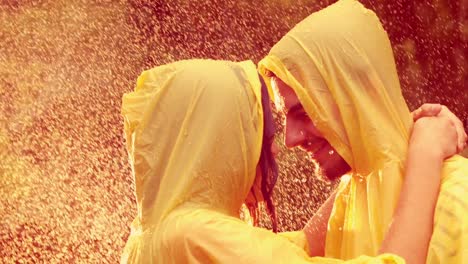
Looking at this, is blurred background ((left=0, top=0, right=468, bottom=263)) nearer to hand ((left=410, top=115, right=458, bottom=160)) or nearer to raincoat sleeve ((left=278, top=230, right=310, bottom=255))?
raincoat sleeve ((left=278, top=230, right=310, bottom=255))

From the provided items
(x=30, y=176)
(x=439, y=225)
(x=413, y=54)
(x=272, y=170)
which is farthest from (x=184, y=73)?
(x=30, y=176)

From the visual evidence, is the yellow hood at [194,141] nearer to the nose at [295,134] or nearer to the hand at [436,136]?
the nose at [295,134]

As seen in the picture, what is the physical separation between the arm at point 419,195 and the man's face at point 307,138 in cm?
23

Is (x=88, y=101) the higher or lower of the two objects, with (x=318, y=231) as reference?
lower

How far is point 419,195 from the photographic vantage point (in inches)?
90.4

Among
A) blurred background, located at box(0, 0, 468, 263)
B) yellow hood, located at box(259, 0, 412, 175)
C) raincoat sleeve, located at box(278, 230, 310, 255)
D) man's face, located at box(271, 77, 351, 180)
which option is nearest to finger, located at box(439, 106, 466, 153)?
yellow hood, located at box(259, 0, 412, 175)

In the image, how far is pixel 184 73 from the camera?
242 centimetres

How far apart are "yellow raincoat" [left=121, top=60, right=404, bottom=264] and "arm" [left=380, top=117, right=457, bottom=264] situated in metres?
0.17

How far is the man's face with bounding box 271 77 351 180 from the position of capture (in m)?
2.57

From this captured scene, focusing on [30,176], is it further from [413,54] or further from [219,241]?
[219,241]

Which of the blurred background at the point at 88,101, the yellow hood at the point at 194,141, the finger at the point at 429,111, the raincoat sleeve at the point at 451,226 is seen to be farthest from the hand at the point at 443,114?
the blurred background at the point at 88,101

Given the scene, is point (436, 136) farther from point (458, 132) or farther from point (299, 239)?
point (299, 239)

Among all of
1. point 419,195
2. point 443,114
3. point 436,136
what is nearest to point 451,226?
point 419,195

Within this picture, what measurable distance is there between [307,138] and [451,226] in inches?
19.6
